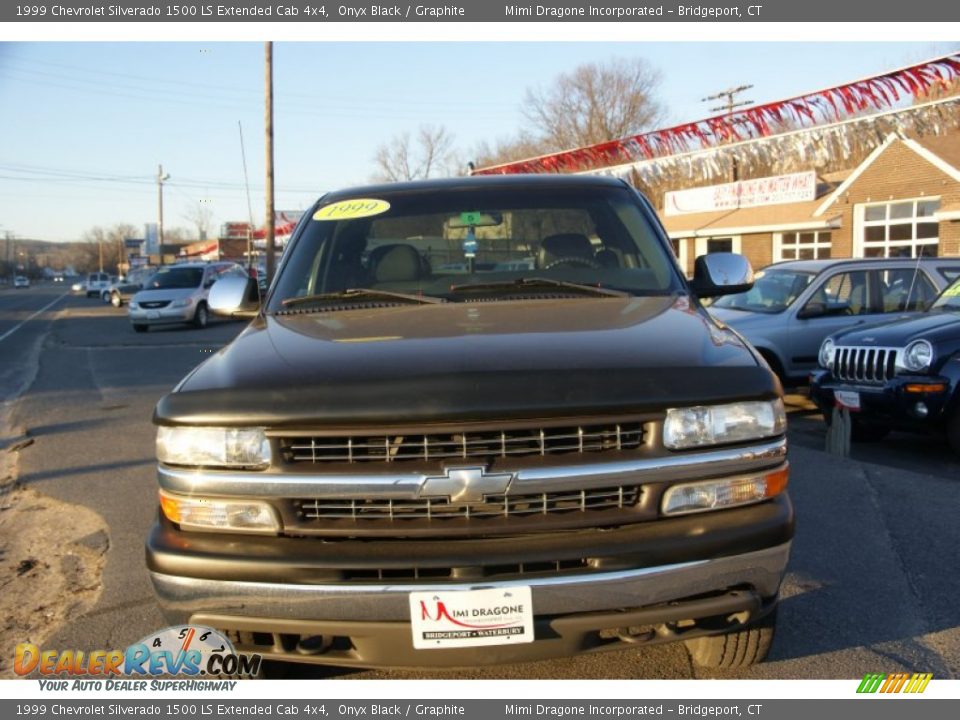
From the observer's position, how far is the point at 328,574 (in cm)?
243

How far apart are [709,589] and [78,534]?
404cm

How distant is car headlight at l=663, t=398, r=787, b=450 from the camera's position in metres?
2.54

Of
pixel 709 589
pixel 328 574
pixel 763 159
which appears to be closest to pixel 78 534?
pixel 328 574

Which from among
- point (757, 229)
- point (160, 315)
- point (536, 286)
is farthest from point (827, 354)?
point (757, 229)

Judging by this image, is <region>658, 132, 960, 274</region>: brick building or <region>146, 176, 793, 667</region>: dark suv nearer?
<region>146, 176, 793, 667</region>: dark suv

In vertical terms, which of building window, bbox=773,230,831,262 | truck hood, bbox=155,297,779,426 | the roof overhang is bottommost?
truck hood, bbox=155,297,779,426

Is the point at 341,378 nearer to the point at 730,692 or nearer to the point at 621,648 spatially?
the point at 621,648

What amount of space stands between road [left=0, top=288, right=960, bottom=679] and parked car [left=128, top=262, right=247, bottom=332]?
1407cm

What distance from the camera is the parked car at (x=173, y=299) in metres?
23.2

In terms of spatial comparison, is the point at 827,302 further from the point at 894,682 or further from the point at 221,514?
the point at 221,514

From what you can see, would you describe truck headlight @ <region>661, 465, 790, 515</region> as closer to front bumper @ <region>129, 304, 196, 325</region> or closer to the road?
the road

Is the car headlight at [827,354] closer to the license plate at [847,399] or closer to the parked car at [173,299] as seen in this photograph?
the license plate at [847,399]

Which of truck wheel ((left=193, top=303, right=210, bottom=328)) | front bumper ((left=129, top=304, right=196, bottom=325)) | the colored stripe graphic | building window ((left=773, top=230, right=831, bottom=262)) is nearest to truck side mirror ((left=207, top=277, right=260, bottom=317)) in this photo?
the colored stripe graphic

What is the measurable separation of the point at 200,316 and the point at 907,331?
20.6 metres
